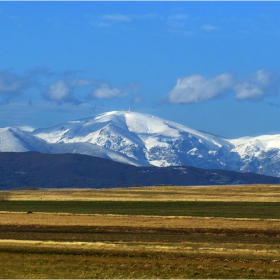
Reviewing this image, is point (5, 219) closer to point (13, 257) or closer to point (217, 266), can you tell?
point (13, 257)

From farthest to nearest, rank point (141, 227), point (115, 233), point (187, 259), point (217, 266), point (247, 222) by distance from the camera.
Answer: point (247, 222) → point (141, 227) → point (115, 233) → point (187, 259) → point (217, 266)

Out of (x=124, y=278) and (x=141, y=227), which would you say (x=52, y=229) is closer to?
(x=141, y=227)

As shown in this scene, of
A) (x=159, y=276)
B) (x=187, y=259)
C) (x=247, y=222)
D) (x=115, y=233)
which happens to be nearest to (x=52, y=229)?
(x=115, y=233)

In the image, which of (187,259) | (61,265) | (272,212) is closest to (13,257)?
(61,265)

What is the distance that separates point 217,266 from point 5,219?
43.2m

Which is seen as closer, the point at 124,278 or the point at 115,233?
the point at 124,278

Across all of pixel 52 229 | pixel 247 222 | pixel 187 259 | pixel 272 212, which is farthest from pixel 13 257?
pixel 272 212

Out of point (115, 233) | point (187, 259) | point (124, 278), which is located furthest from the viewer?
point (115, 233)

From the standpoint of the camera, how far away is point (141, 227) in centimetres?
6906

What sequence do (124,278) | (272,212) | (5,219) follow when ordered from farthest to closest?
(272,212)
(5,219)
(124,278)

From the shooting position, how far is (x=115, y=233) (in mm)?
63594

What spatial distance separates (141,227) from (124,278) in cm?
3128

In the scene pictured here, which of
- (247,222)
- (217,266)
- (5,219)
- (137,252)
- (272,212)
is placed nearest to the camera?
(217,266)

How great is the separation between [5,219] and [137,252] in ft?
116
